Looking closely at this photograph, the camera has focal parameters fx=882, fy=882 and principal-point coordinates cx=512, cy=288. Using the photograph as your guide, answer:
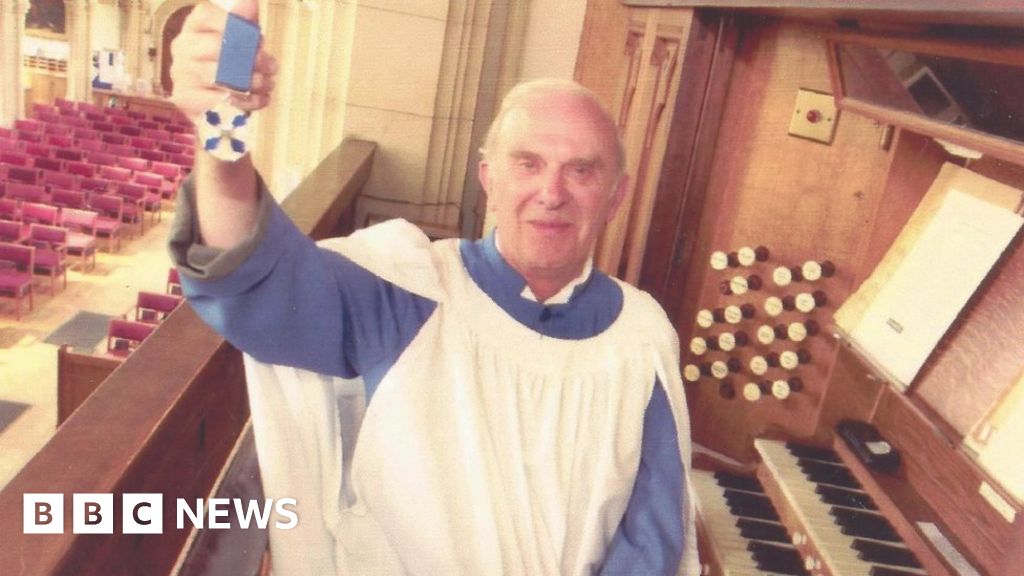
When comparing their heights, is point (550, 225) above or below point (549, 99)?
below

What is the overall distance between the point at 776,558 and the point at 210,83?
179cm

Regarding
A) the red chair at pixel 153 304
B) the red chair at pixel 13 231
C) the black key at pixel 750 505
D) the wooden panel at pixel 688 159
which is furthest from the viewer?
the red chair at pixel 13 231

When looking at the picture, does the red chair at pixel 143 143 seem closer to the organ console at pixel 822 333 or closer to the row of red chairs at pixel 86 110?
the row of red chairs at pixel 86 110

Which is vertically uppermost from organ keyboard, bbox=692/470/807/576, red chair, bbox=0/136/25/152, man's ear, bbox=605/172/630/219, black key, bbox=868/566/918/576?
man's ear, bbox=605/172/630/219

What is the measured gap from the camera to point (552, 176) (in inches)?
67.7

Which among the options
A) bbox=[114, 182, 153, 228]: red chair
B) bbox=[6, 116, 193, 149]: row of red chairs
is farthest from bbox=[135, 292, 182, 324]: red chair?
bbox=[6, 116, 193, 149]: row of red chairs

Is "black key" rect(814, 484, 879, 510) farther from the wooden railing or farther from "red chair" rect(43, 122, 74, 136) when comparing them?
"red chair" rect(43, 122, 74, 136)

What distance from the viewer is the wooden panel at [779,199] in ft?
8.29

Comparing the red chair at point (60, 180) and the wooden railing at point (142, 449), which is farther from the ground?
the wooden railing at point (142, 449)

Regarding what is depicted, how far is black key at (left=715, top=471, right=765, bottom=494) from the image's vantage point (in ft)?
8.49

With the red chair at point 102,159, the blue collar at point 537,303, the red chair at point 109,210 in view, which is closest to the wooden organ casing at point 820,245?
the blue collar at point 537,303

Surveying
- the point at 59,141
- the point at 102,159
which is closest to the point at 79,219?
the point at 102,159

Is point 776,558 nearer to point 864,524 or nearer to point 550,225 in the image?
point 864,524

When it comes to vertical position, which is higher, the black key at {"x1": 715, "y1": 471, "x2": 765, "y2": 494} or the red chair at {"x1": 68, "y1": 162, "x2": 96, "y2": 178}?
the black key at {"x1": 715, "y1": 471, "x2": 765, "y2": 494}
